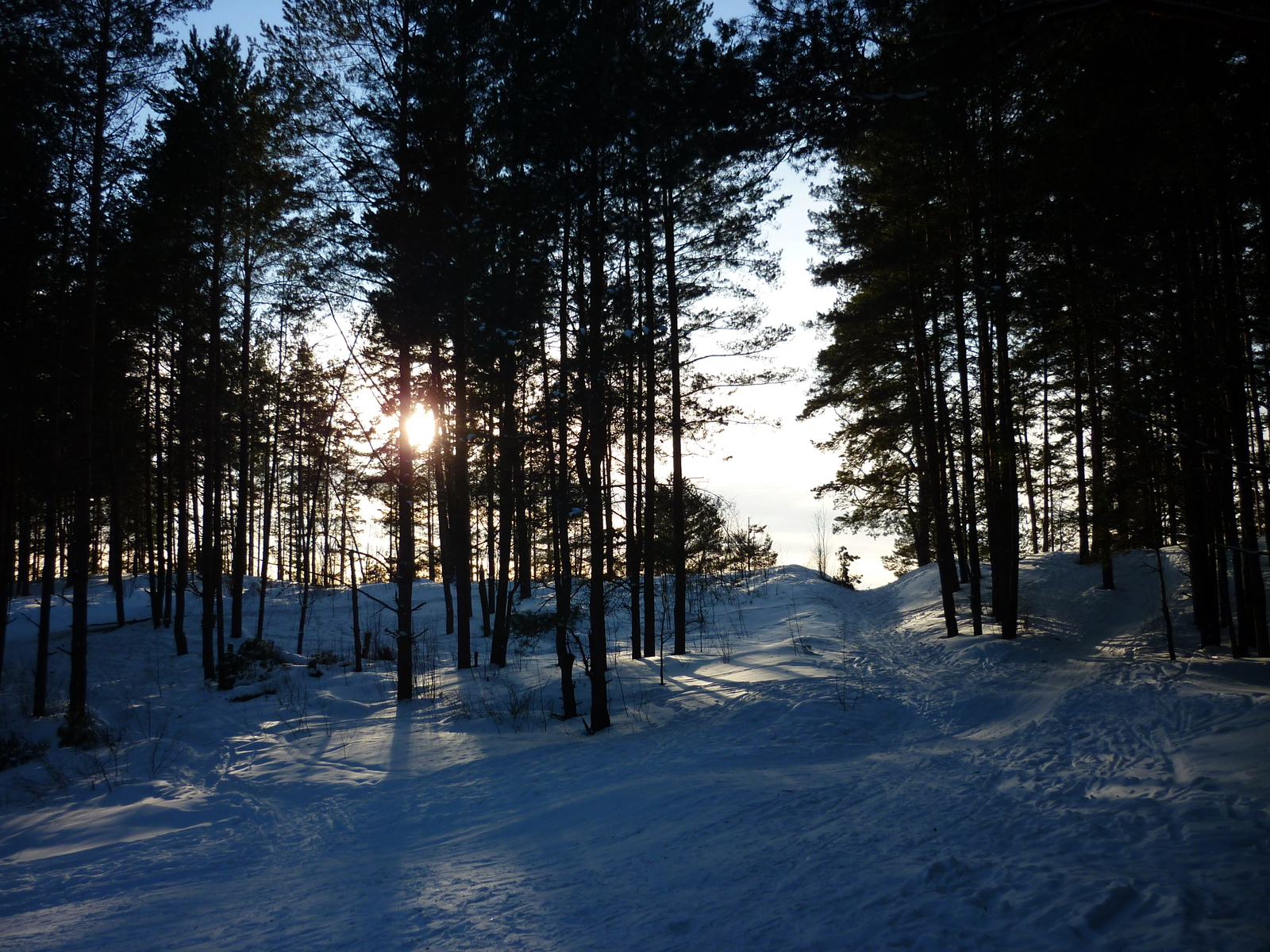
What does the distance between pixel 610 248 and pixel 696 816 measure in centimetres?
772

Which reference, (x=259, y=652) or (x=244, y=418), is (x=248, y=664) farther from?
(x=244, y=418)

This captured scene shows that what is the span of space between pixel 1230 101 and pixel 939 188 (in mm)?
6363

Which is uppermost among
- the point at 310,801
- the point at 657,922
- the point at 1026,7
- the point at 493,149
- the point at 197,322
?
the point at 493,149

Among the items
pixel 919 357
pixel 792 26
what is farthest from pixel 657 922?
pixel 919 357

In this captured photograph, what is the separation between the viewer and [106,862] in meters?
5.48

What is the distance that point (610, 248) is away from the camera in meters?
9.70

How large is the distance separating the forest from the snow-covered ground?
1.88 metres

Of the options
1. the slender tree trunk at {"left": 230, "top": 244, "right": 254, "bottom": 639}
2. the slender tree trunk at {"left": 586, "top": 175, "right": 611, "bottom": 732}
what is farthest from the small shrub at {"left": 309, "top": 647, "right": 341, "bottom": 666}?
the slender tree trunk at {"left": 586, "top": 175, "right": 611, "bottom": 732}

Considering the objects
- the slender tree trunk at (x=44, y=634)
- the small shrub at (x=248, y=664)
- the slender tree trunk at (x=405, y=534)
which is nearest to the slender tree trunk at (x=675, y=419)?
the slender tree trunk at (x=405, y=534)

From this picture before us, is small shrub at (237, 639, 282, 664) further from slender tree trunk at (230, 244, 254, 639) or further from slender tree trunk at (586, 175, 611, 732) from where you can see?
slender tree trunk at (586, 175, 611, 732)

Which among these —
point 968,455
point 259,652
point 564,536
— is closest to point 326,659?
point 259,652

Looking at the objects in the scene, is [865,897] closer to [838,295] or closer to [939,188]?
[939,188]

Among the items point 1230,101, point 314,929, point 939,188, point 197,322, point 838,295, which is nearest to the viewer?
point 314,929

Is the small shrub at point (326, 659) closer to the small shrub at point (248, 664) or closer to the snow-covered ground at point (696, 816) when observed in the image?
the small shrub at point (248, 664)
